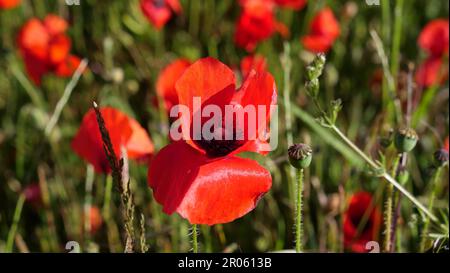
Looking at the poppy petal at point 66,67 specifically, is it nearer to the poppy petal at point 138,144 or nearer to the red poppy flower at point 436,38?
the poppy petal at point 138,144

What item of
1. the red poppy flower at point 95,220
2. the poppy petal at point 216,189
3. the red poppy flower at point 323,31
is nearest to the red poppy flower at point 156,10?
the red poppy flower at point 323,31

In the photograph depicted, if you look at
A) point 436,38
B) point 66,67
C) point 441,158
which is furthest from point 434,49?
point 66,67

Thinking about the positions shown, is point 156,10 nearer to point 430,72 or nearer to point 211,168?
point 430,72

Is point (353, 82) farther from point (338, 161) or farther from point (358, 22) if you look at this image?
point (338, 161)

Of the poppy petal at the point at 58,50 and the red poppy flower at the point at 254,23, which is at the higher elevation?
the red poppy flower at the point at 254,23

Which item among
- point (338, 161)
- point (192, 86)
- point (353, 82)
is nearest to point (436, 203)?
point (338, 161)

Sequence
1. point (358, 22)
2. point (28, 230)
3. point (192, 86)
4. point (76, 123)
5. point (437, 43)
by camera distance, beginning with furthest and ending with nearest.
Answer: point (358, 22), point (76, 123), point (437, 43), point (28, 230), point (192, 86)

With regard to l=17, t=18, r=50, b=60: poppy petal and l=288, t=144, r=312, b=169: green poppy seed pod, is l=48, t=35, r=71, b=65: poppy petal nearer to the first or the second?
l=17, t=18, r=50, b=60: poppy petal
